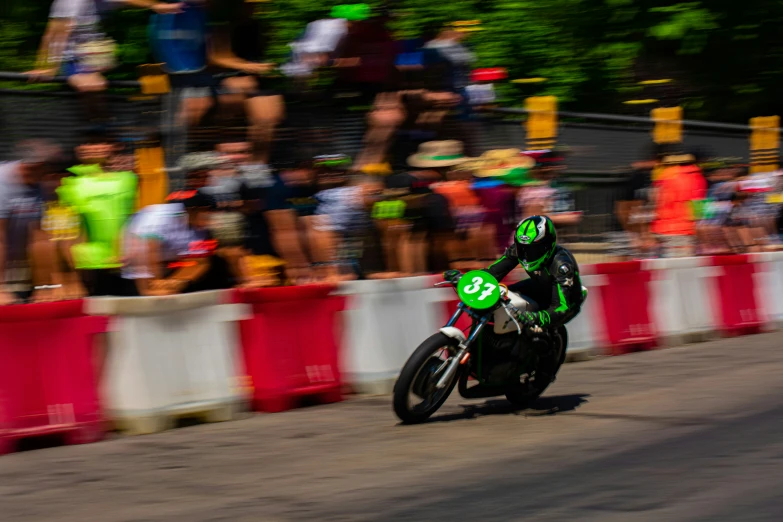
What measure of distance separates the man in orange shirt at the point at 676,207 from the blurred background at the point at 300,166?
24 mm

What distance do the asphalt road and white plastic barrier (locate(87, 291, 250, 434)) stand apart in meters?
0.19

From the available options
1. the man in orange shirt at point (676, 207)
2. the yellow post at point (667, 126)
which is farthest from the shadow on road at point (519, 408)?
the yellow post at point (667, 126)

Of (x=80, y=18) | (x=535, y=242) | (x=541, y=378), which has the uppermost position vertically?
(x=80, y=18)

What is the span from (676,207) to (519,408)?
5.79m

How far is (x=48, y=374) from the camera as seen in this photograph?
26.6ft

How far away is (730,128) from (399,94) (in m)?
8.23

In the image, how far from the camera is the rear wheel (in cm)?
948

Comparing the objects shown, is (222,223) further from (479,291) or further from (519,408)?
(519,408)

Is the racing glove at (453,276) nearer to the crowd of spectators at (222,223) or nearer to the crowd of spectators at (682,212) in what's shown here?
the crowd of spectators at (222,223)

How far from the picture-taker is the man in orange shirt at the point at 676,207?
47.8 ft

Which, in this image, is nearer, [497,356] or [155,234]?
[497,356]

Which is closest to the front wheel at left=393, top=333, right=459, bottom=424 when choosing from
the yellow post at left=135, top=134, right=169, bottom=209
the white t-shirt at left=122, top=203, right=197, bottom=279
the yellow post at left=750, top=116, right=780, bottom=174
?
the white t-shirt at left=122, top=203, right=197, bottom=279

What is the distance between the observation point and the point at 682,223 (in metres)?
14.6

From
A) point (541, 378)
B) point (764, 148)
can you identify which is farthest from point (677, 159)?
point (541, 378)
